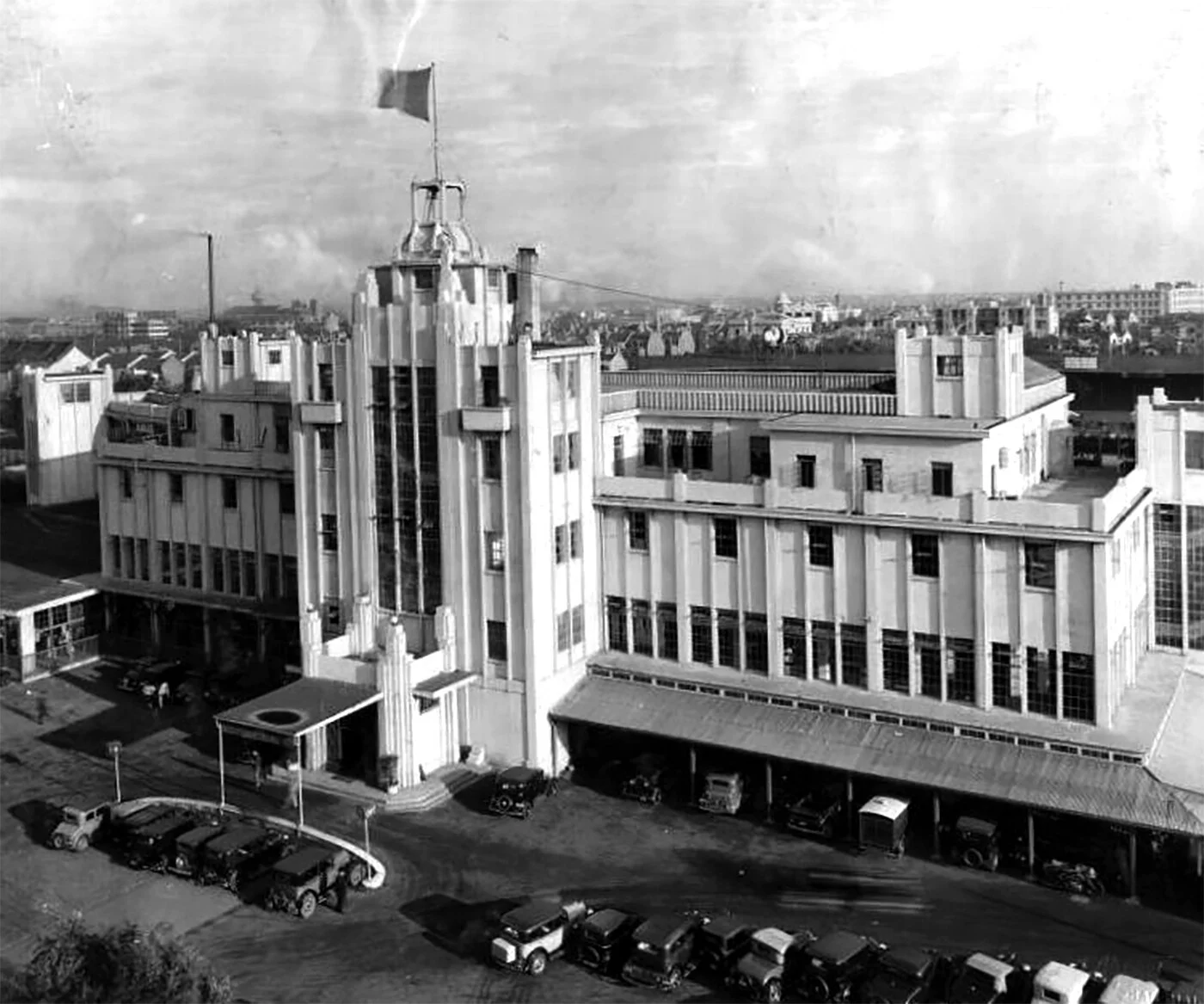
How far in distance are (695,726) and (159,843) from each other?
1319 centimetres

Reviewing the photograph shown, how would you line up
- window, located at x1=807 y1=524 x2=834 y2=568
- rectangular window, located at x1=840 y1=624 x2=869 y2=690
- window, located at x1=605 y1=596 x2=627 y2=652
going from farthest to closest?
window, located at x1=605 y1=596 x2=627 y2=652 < window, located at x1=807 y1=524 x2=834 y2=568 < rectangular window, located at x1=840 y1=624 x2=869 y2=690

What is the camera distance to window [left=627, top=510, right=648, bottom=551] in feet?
121

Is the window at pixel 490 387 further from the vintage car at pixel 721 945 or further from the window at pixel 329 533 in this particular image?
the vintage car at pixel 721 945

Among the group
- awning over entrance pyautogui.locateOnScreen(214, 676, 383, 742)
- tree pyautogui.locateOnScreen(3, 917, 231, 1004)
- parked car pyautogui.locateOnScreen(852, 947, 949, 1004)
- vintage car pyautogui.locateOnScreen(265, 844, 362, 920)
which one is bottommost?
parked car pyautogui.locateOnScreen(852, 947, 949, 1004)

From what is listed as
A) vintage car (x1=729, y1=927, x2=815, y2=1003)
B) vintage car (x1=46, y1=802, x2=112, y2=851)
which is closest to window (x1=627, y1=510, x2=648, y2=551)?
vintage car (x1=729, y1=927, x2=815, y2=1003)

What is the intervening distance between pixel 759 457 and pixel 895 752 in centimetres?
1080

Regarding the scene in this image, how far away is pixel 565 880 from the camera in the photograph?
29.3m

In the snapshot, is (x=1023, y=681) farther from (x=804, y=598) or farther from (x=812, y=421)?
(x=812, y=421)

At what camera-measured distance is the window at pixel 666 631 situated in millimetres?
36688

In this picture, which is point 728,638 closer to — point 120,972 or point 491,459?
point 491,459

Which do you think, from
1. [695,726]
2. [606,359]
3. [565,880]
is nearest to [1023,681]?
[695,726]

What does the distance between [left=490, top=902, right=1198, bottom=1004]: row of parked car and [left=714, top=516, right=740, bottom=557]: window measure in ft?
38.0

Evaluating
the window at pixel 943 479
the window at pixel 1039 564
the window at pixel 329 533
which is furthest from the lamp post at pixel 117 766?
the window at pixel 1039 564

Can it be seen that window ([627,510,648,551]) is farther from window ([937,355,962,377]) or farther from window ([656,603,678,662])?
window ([937,355,962,377])
